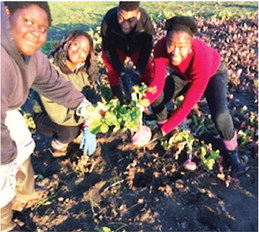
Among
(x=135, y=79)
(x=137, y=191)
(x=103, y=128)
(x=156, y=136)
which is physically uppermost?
(x=103, y=128)

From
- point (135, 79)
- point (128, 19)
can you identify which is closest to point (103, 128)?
point (128, 19)

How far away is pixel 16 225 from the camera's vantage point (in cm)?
257

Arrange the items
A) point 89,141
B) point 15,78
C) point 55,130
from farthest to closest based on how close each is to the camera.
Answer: point 55,130 → point 89,141 → point 15,78

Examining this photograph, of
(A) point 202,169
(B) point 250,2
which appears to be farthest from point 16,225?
(B) point 250,2

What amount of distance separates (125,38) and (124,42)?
6cm

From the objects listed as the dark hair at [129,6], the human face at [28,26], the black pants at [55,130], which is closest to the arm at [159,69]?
the dark hair at [129,6]

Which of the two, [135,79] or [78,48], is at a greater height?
[78,48]

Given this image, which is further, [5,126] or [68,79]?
[68,79]

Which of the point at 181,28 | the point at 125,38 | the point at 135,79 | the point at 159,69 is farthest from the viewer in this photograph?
the point at 135,79

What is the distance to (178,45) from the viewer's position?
8.56ft

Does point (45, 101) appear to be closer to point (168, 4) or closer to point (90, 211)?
point (90, 211)

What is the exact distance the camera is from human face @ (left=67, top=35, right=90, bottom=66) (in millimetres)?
2896

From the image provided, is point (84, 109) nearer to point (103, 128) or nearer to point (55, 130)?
point (103, 128)

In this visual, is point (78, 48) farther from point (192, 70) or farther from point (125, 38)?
point (192, 70)
